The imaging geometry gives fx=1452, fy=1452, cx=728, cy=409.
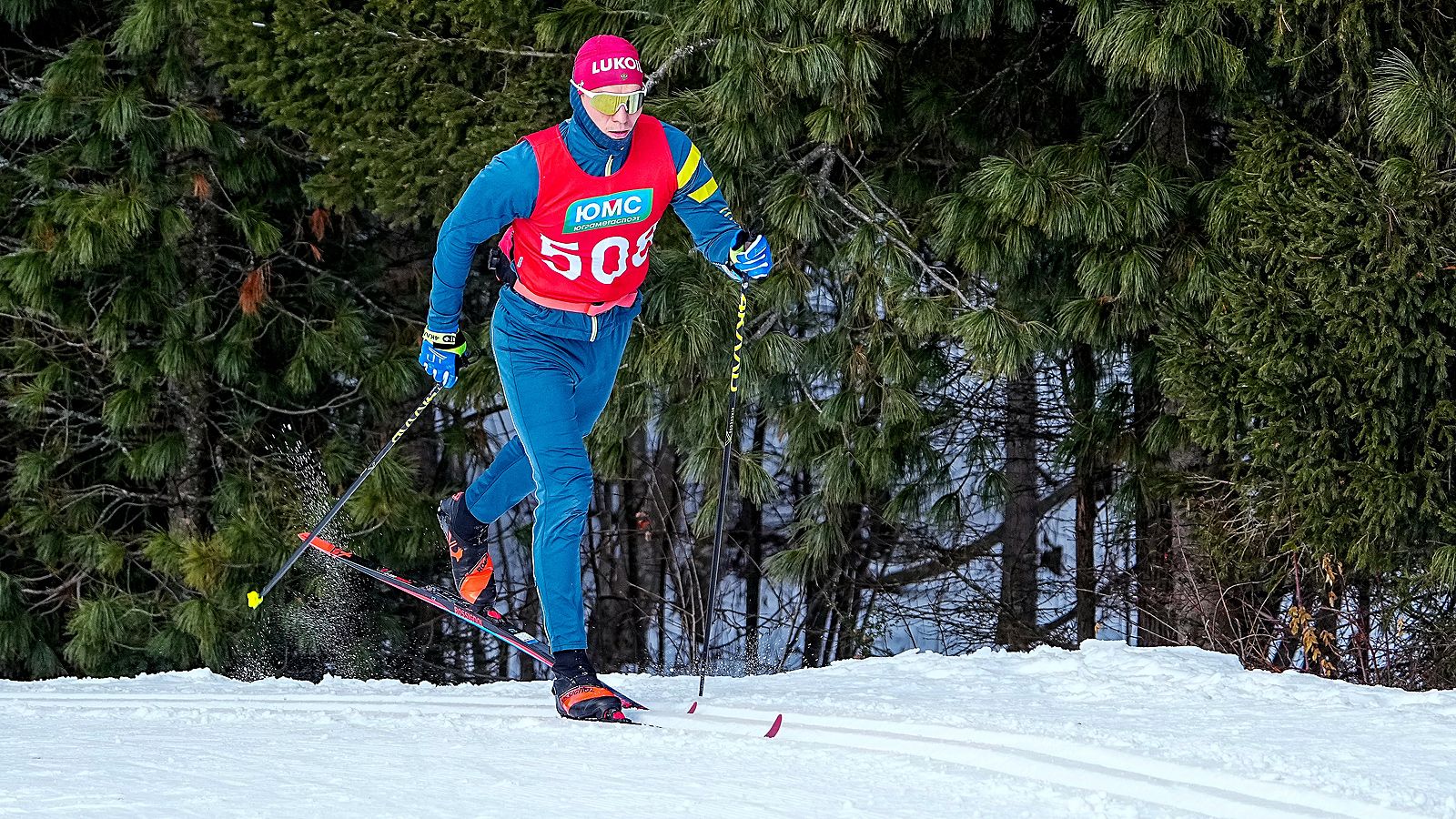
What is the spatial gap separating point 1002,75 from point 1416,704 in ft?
11.8

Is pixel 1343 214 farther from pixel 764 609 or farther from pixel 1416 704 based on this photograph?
pixel 764 609

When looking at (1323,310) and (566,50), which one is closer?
(1323,310)

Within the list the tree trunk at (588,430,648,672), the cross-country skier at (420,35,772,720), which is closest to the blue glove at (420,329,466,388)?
the cross-country skier at (420,35,772,720)

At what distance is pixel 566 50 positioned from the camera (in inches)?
268

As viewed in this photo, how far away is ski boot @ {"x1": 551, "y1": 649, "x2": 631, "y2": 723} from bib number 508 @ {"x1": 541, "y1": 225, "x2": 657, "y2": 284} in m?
1.16

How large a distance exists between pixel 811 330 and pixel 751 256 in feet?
8.96

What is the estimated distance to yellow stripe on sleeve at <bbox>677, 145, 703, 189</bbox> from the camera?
4.61 m

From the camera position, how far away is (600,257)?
4492mm

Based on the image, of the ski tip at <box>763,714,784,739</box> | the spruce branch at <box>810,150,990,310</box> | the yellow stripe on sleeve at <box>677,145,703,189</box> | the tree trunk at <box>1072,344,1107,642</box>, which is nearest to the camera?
the ski tip at <box>763,714,784,739</box>

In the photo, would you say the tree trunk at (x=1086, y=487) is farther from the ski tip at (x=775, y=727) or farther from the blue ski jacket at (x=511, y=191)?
the ski tip at (x=775, y=727)

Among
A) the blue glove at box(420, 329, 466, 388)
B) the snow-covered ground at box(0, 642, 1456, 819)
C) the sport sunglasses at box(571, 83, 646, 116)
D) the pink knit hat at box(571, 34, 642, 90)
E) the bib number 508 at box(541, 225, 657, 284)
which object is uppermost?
the pink knit hat at box(571, 34, 642, 90)

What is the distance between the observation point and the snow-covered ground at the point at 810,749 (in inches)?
122

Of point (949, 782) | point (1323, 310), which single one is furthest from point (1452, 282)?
point (949, 782)

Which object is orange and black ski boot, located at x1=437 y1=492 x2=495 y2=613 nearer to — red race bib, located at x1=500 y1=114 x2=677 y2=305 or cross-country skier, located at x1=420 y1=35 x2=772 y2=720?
cross-country skier, located at x1=420 y1=35 x2=772 y2=720
